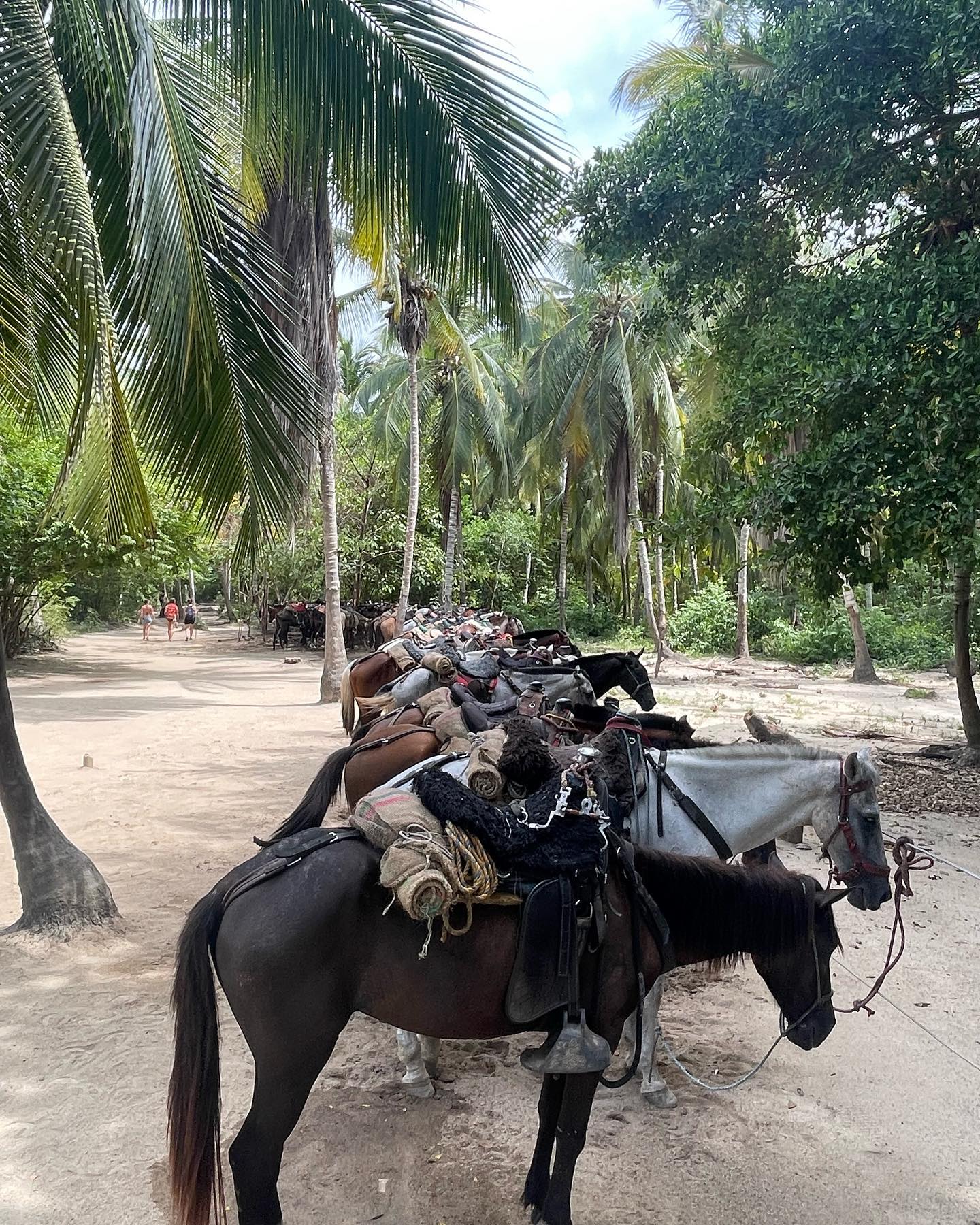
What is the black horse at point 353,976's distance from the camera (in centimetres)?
220

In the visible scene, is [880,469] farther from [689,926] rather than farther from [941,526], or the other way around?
[689,926]

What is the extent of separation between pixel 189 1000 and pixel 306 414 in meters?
3.23

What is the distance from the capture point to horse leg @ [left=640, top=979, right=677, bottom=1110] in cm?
320

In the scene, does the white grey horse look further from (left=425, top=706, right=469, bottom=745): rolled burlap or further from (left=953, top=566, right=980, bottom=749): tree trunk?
(left=953, top=566, right=980, bottom=749): tree trunk

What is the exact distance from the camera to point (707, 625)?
2494 cm

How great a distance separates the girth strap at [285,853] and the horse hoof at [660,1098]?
1819 millimetres

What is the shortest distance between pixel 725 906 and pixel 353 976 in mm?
1168

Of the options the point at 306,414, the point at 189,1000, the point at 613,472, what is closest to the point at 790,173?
the point at 306,414

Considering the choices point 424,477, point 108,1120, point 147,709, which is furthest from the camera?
point 424,477

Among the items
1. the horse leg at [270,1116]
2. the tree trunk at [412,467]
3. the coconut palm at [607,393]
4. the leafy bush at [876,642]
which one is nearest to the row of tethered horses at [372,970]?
the horse leg at [270,1116]

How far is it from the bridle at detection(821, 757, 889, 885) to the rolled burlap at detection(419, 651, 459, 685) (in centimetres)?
336

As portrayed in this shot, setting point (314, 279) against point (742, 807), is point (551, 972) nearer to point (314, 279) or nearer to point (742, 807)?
point (742, 807)

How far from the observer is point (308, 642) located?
2656 cm

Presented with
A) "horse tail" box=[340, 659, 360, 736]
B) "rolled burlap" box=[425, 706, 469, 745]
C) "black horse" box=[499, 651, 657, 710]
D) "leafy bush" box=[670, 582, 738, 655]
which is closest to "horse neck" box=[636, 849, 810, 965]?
"rolled burlap" box=[425, 706, 469, 745]
